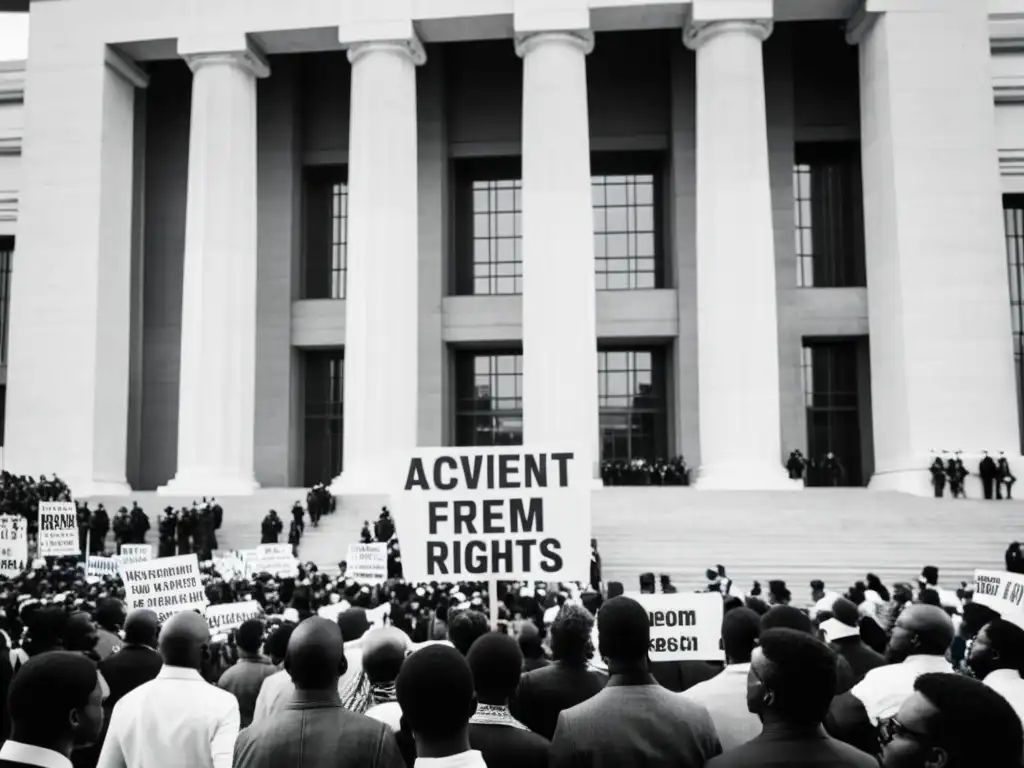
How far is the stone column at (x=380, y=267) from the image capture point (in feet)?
123

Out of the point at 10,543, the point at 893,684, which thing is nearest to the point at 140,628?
the point at 893,684

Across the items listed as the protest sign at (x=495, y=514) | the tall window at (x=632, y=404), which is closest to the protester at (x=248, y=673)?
the protest sign at (x=495, y=514)

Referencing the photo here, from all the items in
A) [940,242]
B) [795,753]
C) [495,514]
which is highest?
[940,242]

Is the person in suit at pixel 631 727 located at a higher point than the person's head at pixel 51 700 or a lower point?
lower

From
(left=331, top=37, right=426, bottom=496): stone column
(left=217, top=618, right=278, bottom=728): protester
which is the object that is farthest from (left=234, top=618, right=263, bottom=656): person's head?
(left=331, top=37, right=426, bottom=496): stone column

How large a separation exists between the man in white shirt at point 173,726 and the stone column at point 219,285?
109 ft

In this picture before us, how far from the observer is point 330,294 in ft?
153

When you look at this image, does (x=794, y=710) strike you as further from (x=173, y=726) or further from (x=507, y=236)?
(x=507, y=236)

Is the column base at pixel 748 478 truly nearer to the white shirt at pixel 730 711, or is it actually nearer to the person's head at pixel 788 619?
the person's head at pixel 788 619

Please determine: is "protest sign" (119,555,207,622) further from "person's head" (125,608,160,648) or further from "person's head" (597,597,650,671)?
"person's head" (597,597,650,671)

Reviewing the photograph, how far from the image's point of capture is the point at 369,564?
1827cm

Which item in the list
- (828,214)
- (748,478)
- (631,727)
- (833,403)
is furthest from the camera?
(828,214)

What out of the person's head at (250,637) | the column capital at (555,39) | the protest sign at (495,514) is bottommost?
the person's head at (250,637)

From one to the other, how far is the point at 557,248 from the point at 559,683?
104ft
